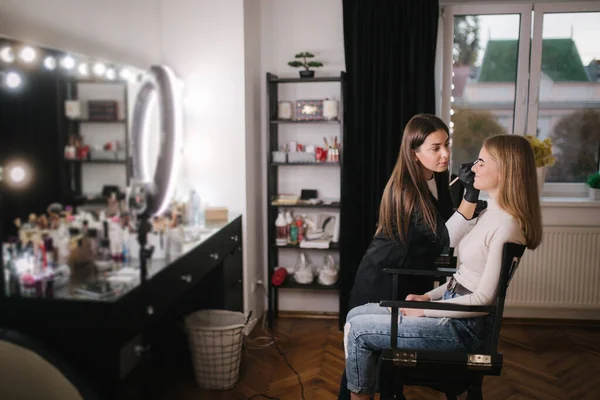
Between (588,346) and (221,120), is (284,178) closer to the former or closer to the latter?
(221,120)

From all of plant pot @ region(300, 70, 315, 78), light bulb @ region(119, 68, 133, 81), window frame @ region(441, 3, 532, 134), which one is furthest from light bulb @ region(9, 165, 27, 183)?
window frame @ region(441, 3, 532, 134)

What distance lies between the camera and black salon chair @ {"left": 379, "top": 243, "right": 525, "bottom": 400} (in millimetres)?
1745

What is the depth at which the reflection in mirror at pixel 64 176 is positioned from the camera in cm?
175

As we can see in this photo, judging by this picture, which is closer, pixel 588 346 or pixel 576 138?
pixel 588 346

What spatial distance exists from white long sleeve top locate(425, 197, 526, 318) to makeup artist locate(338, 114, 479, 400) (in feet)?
0.53

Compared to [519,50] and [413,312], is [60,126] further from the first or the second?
[519,50]

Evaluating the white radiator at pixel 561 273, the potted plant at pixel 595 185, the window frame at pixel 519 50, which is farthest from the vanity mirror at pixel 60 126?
the potted plant at pixel 595 185

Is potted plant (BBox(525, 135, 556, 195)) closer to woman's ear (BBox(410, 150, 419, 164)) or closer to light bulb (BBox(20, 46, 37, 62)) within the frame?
woman's ear (BBox(410, 150, 419, 164))

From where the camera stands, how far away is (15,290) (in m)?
1.70

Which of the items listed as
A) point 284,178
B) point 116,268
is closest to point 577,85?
point 284,178

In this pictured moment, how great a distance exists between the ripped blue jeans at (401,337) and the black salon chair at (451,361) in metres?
0.07

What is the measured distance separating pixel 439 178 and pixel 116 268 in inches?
66.5

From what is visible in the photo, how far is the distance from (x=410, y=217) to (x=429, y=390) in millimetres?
1112

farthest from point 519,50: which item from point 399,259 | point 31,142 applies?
point 31,142
